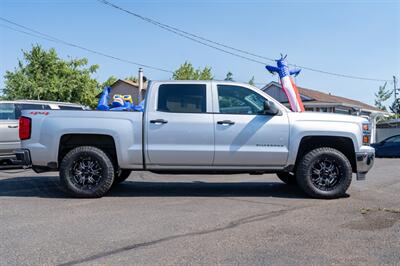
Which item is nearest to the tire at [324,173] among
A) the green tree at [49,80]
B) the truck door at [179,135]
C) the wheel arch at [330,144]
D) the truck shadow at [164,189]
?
the wheel arch at [330,144]

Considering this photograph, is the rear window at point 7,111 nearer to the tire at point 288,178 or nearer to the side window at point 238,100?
the side window at point 238,100

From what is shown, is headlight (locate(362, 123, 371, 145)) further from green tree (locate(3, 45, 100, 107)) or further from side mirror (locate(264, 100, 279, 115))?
green tree (locate(3, 45, 100, 107))

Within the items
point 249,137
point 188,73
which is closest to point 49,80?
point 188,73

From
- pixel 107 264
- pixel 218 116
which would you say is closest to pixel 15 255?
pixel 107 264

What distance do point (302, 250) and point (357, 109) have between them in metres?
26.9

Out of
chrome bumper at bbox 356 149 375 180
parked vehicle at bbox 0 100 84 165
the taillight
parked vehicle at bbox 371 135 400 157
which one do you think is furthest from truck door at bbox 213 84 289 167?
parked vehicle at bbox 371 135 400 157

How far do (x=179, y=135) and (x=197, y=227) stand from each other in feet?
6.72

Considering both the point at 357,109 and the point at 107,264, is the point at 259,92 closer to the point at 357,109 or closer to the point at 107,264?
the point at 107,264

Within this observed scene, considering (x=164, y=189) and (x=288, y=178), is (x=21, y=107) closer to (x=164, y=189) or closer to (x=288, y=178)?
(x=164, y=189)

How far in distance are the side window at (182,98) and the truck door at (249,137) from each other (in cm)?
28

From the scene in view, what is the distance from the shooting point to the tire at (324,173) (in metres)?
6.81

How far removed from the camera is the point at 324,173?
22.6 feet

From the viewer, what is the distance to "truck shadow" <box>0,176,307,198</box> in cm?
724

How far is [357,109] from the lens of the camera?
29016 millimetres
